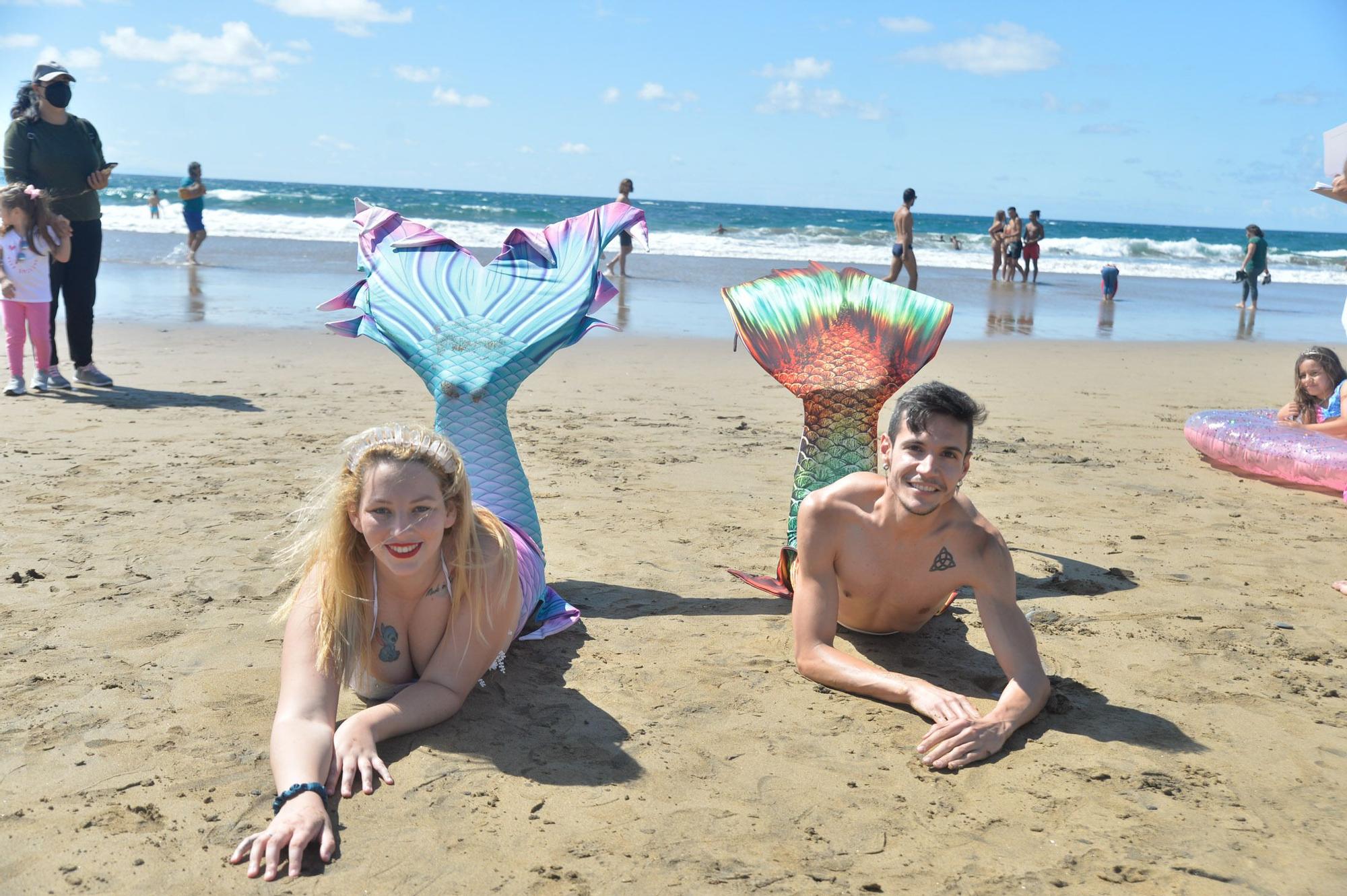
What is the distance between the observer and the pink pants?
732cm

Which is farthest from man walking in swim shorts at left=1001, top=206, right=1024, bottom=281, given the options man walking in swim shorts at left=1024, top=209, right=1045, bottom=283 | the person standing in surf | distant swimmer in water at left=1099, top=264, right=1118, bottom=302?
the person standing in surf

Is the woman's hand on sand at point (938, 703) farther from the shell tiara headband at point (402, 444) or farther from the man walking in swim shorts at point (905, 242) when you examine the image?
the man walking in swim shorts at point (905, 242)

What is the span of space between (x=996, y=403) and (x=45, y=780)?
7154 mm

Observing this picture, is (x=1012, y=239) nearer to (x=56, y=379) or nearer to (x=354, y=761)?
(x=56, y=379)

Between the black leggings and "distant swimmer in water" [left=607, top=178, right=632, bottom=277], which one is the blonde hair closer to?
the black leggings

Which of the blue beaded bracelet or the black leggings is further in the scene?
the black leggings

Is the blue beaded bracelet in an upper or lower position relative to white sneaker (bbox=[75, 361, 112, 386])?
lower

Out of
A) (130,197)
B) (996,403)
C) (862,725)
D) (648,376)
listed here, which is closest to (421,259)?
(862,725)

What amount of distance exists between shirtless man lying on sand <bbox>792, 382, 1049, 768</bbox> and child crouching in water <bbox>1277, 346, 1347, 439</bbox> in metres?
4.07

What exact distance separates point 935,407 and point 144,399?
592 centimetres

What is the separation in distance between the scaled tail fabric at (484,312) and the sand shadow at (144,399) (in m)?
2.93

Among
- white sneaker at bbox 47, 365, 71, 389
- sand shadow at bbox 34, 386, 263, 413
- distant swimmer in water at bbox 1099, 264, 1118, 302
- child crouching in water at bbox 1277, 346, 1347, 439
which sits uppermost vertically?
distant swimmer in water at bbox 1099, 264, 1118, 302

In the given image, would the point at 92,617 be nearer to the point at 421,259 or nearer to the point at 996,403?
the point at 421,259

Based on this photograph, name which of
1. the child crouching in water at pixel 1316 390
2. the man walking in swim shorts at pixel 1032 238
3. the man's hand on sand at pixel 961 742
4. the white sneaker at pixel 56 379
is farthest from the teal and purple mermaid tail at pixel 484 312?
the man walking in swim shorts at pixel 1032 238
